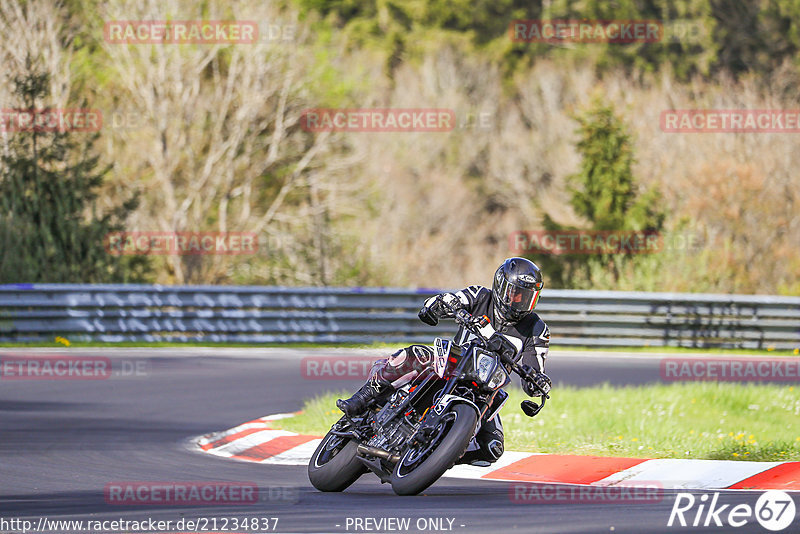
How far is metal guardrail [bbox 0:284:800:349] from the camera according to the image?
64.8 ft

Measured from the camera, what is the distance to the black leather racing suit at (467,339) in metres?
8.03

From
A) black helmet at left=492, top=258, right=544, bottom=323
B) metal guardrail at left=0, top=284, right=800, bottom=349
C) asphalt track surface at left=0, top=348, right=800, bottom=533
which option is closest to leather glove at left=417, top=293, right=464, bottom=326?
black helmet at left=492, top=258, right=544, bottom=323

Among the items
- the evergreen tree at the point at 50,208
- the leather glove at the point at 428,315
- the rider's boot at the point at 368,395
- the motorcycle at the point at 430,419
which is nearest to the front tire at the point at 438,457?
the motorcycle at the point at 430,419

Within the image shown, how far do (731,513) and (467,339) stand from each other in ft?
6.68

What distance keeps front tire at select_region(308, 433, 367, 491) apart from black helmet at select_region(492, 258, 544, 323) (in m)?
1.39

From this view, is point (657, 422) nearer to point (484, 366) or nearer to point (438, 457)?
point (484, 366)

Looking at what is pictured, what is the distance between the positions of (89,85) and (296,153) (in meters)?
5.91

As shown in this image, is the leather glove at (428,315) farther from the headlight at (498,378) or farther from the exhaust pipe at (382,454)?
the exhaust pipe at (382,454)

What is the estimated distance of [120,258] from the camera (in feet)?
79.8

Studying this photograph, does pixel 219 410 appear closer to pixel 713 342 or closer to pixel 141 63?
pixel 713 342

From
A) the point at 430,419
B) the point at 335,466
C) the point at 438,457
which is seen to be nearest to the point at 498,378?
the point at 430,419

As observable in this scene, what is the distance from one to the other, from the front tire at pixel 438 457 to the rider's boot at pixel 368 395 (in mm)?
658

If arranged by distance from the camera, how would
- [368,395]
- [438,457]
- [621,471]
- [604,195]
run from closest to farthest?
[438,457] → [368,395] → [621,471] → [604,195]

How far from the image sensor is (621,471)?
933cm
